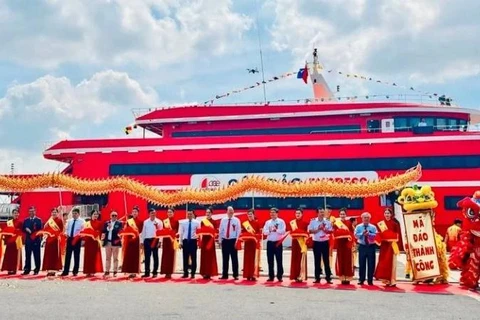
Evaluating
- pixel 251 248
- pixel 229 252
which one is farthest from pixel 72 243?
pixel 251 248

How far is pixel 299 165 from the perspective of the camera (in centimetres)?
2219

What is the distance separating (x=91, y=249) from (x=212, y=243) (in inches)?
108

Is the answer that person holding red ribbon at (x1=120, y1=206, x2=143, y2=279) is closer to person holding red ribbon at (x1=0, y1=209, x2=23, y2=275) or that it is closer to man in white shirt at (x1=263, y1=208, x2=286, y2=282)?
person holding red ribbon at (x1=0, y1=209, x2=23, y2=275)

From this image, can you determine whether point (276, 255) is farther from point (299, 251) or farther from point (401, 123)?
point (401, 123)

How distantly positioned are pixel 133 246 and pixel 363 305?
5.85m

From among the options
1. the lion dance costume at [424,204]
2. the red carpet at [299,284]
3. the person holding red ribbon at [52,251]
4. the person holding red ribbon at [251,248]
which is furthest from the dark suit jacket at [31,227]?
the lion dance costume at [424,204]

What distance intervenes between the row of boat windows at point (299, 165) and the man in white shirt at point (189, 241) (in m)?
10.6

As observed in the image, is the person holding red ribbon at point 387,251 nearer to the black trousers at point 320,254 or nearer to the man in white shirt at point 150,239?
the black trousers at point 320,254

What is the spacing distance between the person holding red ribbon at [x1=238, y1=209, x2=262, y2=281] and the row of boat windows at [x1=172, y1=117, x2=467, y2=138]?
12.9 metres

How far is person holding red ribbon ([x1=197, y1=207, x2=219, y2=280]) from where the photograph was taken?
38.1 ft

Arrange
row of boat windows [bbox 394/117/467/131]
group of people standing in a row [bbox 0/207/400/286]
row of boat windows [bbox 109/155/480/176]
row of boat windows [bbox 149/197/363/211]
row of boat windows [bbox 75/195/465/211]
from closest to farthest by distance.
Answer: group of people standing in a row [bbox 0/207/400/286], row of boat windows [bbox 109/155/480/176], row of boat windows [bbox 75/195/465/211], row of boat windows [bbox 149/197/363/211], row of boat windows [bbox 394/117/467/131]

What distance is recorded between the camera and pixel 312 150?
72.6 feet

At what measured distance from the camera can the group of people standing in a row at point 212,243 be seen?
1070 centimetres

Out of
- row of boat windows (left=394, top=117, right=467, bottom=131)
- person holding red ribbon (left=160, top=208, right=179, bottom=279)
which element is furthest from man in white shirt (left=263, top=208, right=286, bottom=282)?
row of boat windows (left=394, top=117, right=467, bottom=131)
